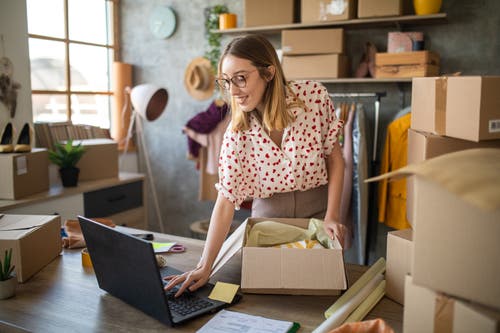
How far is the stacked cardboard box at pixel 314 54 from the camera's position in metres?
3.29

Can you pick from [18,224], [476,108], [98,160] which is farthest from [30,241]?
[98,160]

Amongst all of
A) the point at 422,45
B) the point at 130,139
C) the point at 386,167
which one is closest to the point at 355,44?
the point at 422,45

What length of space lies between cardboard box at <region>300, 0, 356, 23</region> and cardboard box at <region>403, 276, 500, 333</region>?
8.54 feet

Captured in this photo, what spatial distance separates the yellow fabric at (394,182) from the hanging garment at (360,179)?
12 cm

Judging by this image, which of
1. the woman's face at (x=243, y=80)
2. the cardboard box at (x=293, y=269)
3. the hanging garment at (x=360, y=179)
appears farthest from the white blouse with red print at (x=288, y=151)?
the hanging garment at (x=360, y=179)

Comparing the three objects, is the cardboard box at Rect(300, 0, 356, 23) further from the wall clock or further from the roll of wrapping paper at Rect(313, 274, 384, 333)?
the roll of wrapping paper at Rect(313, 274, 384, 333)

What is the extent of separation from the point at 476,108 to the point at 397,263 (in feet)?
1.58

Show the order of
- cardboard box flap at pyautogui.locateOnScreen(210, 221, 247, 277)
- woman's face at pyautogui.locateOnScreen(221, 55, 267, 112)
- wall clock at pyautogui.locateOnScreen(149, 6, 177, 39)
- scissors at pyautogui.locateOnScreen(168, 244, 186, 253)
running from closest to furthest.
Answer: cardboard box flap at pyautogui.locateOnScreen(210, 221, 247, 277), woman's face at pyautogui.locateOnScreen(221, 55, 267, 112), scissors at pyautogui.locateOnScreen(168, 244, 186, 253), wall clock at pyautogui.locateOnScreen(149, 6, 177, 39)

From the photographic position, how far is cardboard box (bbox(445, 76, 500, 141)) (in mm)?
1321

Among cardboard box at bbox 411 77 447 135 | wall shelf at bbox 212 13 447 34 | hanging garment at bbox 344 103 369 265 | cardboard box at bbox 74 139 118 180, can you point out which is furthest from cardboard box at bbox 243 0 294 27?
cardboard box at bbox 411 77 447 135

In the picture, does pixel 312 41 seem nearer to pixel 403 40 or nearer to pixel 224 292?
pixel 403 40

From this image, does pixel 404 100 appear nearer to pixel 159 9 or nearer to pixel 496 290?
Result: pixel 159 9

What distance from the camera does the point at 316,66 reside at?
11.0ft

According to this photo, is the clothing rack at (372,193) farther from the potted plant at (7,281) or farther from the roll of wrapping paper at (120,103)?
the potted plant at (7,281)
